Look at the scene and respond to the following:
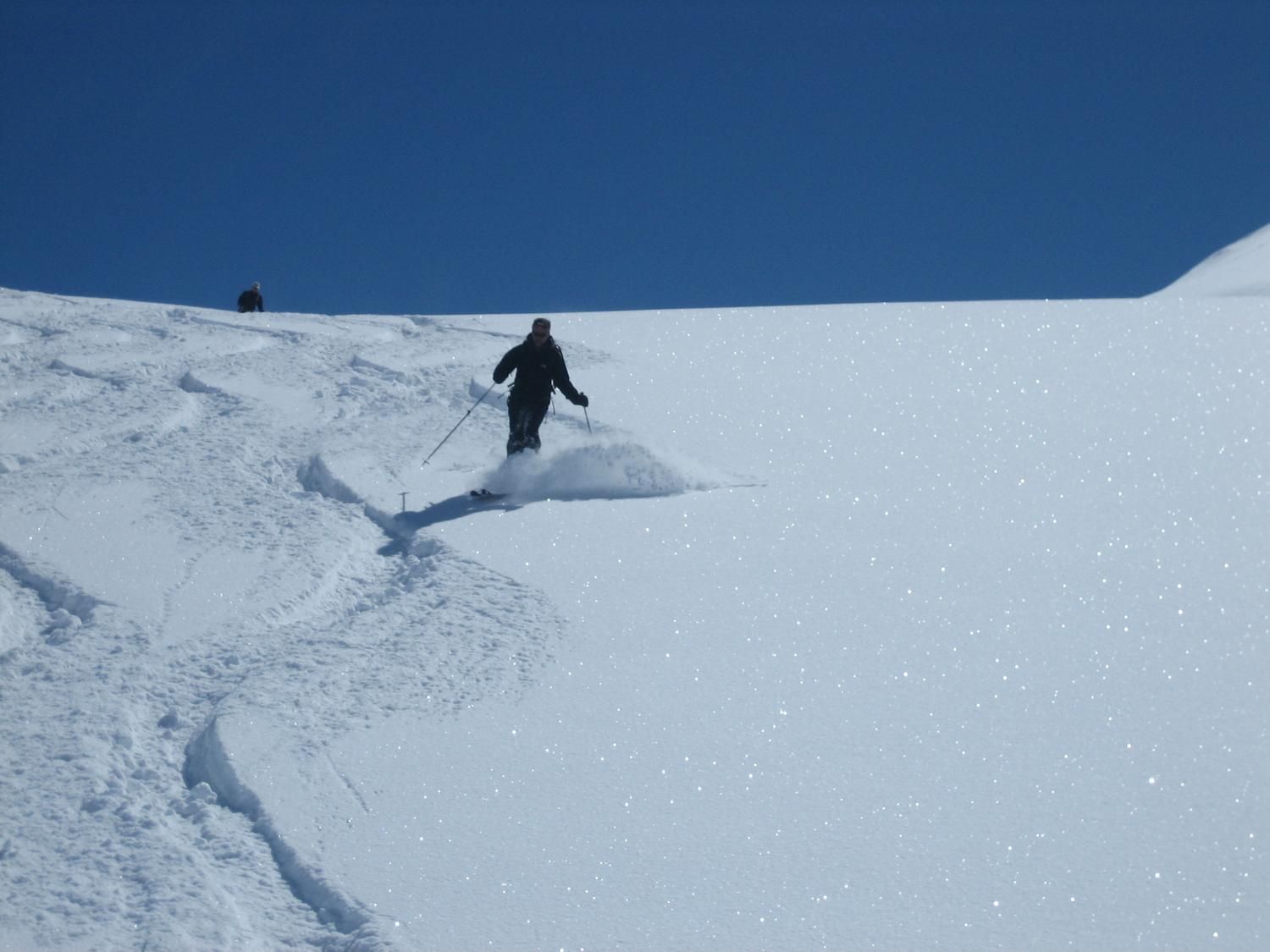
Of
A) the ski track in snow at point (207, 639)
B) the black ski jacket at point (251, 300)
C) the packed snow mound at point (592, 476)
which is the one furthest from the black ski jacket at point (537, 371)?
the black ski jacket at point (251, 300)

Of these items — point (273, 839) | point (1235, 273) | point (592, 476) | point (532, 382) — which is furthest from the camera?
point (1235, 273)

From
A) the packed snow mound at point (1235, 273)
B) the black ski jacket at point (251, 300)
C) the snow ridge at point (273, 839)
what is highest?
the packed snow mound at point (1235, 273)

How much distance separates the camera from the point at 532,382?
8672 millimetres

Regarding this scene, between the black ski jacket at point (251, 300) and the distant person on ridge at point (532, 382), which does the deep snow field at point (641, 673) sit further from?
the black ski jacket at point (251, 300)

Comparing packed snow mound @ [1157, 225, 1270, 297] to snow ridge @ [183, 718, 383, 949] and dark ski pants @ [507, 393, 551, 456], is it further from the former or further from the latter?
snow ridge @ [183, 718, 383, 949]

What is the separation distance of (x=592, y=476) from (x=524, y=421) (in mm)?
672

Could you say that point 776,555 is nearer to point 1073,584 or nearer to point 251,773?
point 1073,584

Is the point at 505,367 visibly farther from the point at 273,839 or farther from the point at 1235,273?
the point at 1235,273

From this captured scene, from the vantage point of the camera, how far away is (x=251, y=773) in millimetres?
4469

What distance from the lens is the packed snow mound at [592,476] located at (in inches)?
321

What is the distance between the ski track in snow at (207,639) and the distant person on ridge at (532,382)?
923 mm

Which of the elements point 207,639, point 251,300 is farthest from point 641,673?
point 251,300

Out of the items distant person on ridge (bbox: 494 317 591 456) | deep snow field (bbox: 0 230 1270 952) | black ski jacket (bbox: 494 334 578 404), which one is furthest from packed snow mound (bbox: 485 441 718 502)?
black ski jacket (bbox: 494 334 578 404)

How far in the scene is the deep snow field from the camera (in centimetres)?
379
